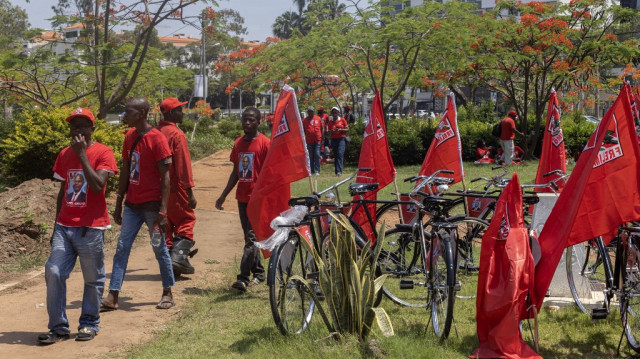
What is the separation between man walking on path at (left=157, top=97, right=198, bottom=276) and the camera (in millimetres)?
7672

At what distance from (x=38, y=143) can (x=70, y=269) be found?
25.0 ft

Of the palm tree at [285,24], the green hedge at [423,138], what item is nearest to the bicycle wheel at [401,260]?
the green hedge at [423,138]

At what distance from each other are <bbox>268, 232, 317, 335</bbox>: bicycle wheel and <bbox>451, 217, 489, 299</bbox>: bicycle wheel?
5.50 feet

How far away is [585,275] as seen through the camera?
6.58m

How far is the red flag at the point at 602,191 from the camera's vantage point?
5090 millimetres

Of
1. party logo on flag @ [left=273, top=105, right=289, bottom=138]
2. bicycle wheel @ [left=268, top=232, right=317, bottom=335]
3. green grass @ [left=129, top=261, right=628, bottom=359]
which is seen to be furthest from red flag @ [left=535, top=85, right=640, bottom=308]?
party logo on flag @ [left=273, top=105, right=289, bottom=138]

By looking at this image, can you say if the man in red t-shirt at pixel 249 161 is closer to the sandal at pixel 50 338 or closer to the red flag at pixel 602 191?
the sandal at pixel 50 338

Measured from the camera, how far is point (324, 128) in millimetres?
22234

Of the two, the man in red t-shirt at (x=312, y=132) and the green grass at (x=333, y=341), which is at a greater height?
the man in red t-shirt at (x=312, y=132)

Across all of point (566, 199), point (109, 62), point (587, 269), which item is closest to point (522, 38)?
point (109, 62)

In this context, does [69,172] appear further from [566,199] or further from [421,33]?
[421,33]

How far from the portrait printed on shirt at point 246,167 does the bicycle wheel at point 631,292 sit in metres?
3.71

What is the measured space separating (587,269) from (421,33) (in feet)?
39.0

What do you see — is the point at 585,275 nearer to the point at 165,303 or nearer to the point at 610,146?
the point at 610,146
